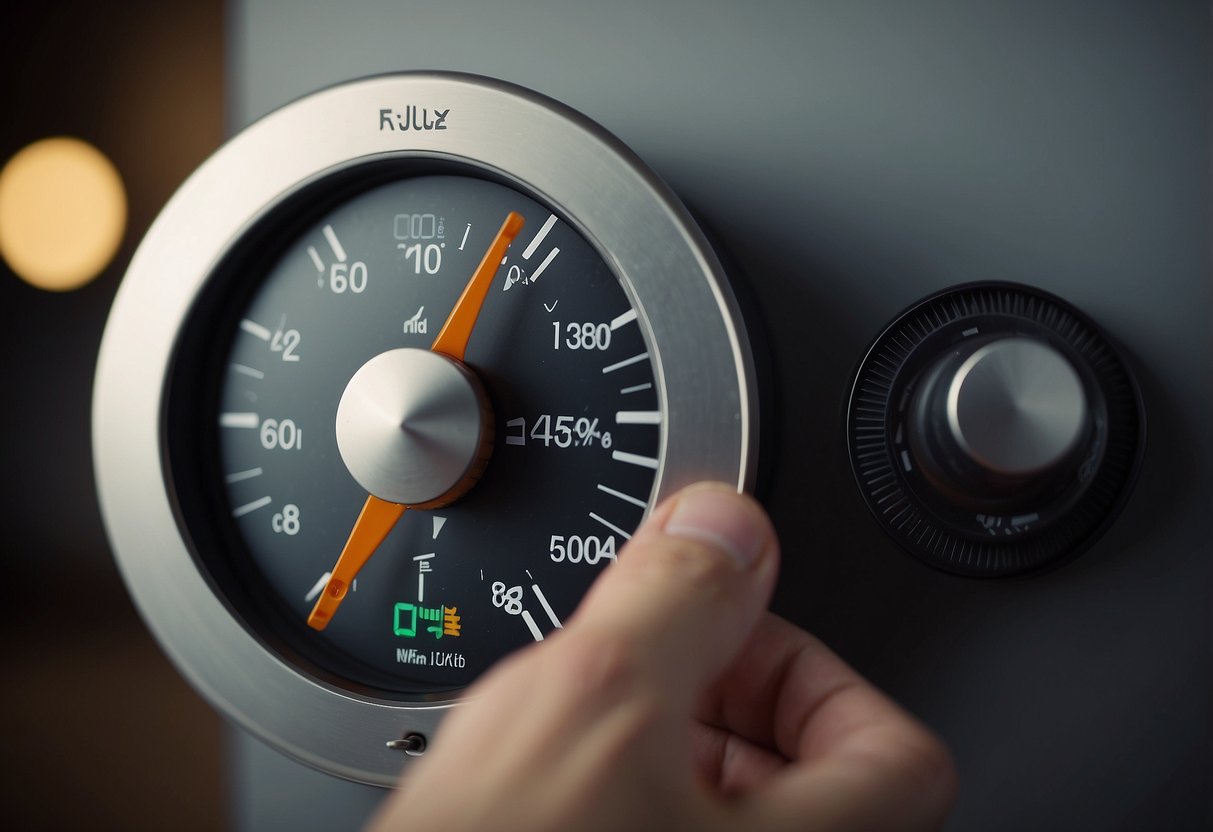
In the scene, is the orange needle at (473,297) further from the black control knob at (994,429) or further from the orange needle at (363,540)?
the black control knob at (994,429)

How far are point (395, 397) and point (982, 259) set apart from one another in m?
0.31

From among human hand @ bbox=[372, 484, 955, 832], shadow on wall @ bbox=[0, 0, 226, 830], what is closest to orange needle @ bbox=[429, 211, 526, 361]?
human hand @ bbox=[372, 484, 955, 832]

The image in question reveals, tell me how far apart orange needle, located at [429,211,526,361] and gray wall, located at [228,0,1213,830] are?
0.10 metres

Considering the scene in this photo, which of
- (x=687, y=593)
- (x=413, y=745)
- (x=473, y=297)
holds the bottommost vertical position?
(x=413, y=745)

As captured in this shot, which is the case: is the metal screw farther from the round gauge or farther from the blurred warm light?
the blurred warm light

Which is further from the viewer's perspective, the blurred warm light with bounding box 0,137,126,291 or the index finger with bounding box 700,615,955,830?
the blurred warm light with bounding box 0,137,126,291

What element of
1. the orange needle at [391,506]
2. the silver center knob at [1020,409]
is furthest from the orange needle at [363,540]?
the silver center knob at [1020,409]

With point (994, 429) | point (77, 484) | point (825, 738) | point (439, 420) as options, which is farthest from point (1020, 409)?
point (77, 484)

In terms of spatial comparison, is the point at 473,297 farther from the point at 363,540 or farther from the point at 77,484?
the point at 77,484

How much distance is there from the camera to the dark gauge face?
471mm

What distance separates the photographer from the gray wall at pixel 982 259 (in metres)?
0.43

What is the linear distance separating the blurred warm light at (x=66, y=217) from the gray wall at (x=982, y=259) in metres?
0.39

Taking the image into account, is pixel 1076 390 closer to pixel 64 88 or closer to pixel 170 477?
pixel 170 477

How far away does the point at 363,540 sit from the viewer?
1.63 ft
